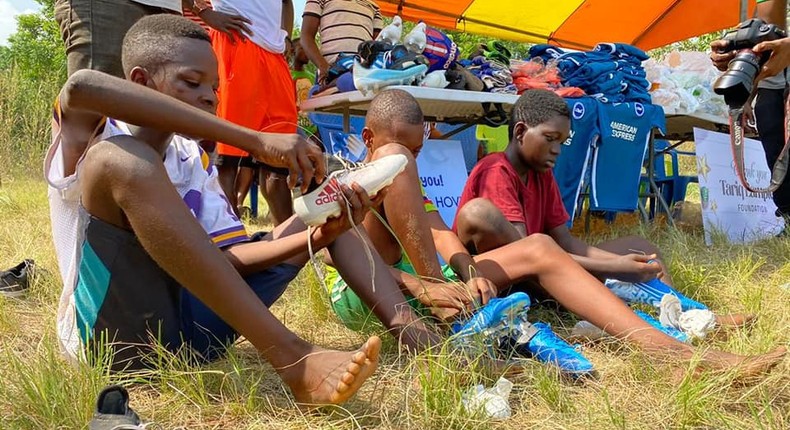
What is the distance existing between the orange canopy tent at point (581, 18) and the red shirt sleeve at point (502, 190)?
3.85 meters

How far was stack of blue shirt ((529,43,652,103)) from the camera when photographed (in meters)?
3.78

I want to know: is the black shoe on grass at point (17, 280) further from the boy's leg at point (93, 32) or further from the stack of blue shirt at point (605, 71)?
the stack of blue shirt at point (605, 71)

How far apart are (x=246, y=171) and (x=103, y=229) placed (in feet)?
8.76

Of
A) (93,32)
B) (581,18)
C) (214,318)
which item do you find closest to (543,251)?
(214,318)

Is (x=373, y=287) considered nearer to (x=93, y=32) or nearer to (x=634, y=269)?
(x=634, y=269)

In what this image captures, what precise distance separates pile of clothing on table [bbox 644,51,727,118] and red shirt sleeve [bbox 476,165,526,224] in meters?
2.52

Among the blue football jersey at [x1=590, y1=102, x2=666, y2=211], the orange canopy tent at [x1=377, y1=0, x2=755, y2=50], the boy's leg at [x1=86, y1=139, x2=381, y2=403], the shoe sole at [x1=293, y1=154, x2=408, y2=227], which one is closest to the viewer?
the boy's leg at [x1=86, y1=139, x2=381, y2=403]

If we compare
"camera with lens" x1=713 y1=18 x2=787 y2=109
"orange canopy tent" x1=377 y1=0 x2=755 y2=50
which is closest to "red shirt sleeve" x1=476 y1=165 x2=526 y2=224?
"camera with lens" x1=713 y1=18 x2=787 y2=109

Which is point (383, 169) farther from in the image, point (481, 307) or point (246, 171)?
point (246, 171)

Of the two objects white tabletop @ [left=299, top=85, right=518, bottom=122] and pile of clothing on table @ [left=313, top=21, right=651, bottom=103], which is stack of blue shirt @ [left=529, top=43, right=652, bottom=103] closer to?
pile of clothing on table @ [left=313, top=21, right=651, bottom=103]

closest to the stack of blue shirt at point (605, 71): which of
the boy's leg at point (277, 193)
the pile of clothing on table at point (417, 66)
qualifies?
the pile of clothing on table at point (417, 66)

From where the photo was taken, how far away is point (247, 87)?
2643 mm

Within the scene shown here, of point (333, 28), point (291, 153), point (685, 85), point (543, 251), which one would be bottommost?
point (543, 251)

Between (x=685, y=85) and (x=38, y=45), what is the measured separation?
60.5 ft
